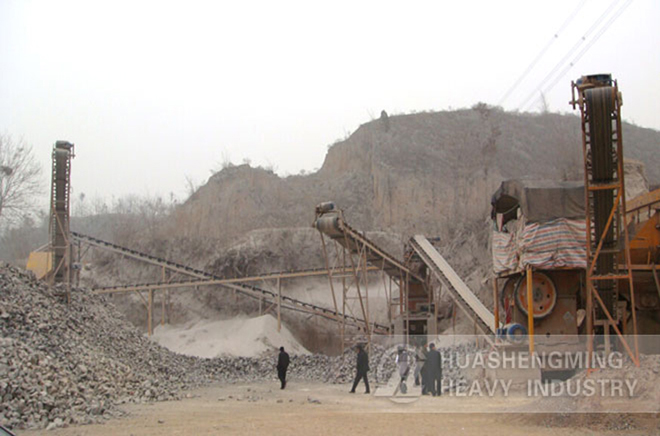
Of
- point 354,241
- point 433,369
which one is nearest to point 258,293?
point 354,241

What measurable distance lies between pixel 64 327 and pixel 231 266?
20475 mm

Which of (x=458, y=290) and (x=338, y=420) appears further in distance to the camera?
(x=458, y=290)

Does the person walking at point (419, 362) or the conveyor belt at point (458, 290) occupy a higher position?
the conveyor belt at point (458, 290)

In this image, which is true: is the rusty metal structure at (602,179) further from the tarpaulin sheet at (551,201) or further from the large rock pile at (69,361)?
the large rock pile at (69,361)

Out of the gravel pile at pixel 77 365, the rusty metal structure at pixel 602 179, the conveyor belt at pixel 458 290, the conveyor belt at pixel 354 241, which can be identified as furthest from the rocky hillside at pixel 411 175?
the rusty metal structure at pixel 602 179

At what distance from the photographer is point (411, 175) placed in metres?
51.4

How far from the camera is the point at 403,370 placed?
16.2 meters

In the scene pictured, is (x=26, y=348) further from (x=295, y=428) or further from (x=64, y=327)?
(x=295, y=428)

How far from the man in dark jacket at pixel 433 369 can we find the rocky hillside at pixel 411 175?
2038cm

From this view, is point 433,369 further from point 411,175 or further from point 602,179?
point 411,175

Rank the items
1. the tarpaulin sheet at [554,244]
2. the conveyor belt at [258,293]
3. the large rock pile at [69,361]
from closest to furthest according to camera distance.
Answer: the large rock pile at [69,361] → the tarpaulin sheet at [554,244] → the conveyor belt at [258,293]

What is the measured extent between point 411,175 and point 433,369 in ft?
122

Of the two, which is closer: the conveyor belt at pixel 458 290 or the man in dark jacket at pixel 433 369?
the man in dark jacket at pixel 433 369

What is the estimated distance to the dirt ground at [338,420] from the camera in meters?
9.55
